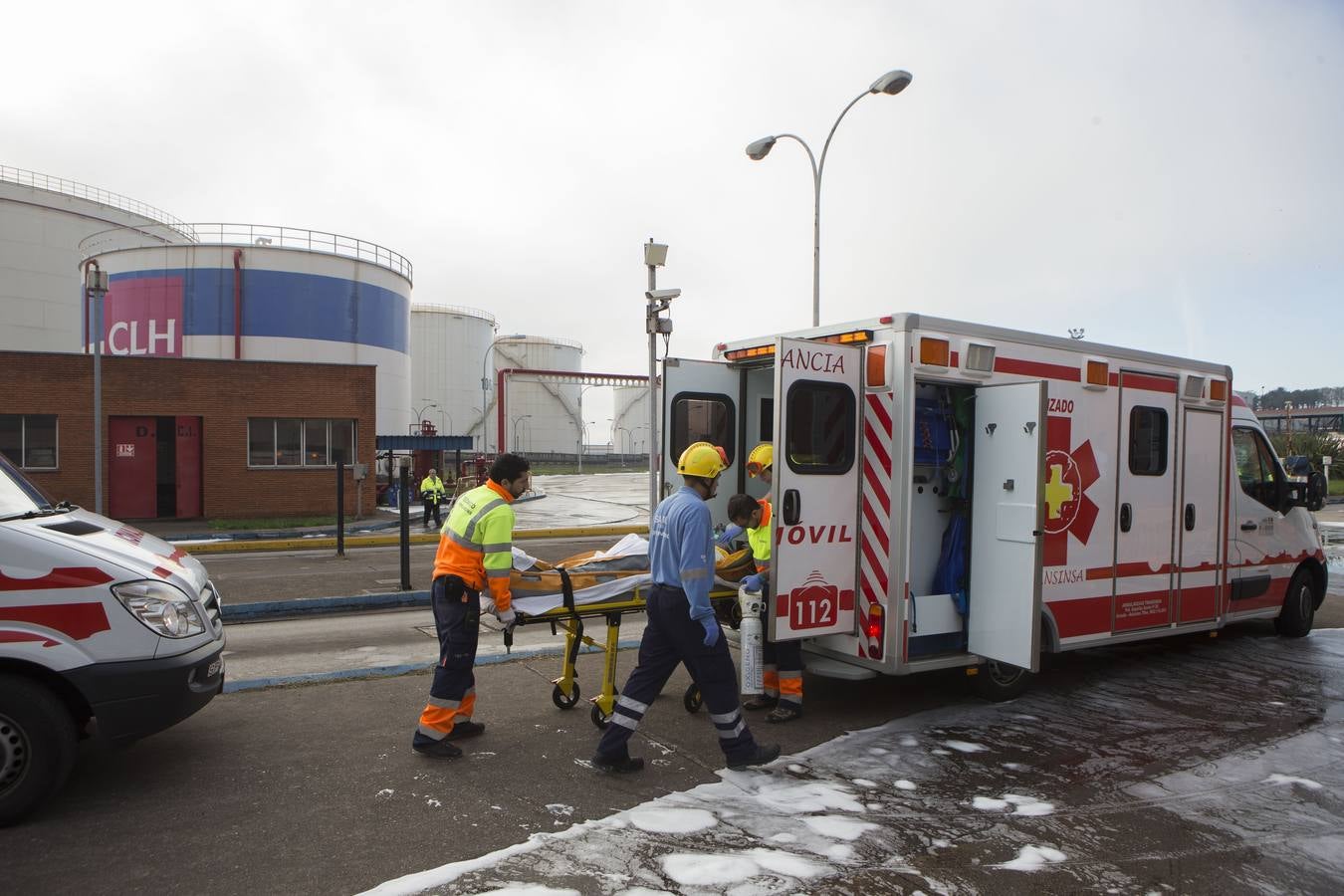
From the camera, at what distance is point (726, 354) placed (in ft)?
24.3

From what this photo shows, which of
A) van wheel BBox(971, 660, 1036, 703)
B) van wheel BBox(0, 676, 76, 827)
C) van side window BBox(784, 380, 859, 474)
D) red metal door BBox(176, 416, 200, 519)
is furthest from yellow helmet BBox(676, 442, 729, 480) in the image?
red metal door BBox(176, 416, 200, 519)

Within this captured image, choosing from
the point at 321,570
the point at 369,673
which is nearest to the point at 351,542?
the point at 321,570

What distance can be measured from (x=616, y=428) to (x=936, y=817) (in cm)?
8417

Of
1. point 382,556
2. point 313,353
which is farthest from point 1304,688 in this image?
point 313,353

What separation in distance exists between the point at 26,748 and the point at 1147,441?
7802mm

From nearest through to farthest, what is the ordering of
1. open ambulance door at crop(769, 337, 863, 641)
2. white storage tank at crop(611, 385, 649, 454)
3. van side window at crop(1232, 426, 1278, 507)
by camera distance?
open ambulance door at crop(769, 337, 863, 641) → van side window at crop(1232, 426, 1278, 507) → white storage tank at crop(611, 385, 649, 454)

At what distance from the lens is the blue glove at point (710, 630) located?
4.90 m

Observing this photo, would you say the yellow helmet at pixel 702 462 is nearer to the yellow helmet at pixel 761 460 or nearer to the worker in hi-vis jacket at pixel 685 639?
the worker in hi-vis jacket at pixel 685 639

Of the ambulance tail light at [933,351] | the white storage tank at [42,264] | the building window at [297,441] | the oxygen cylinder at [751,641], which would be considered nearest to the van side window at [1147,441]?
the ambulance tail light at [933,351]

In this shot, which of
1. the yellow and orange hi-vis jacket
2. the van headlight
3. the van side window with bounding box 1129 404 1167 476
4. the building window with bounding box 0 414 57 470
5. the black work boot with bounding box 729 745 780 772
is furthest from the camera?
the building window with bounding box 0 414 57 470

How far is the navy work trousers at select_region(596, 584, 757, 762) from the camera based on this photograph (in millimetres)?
4934

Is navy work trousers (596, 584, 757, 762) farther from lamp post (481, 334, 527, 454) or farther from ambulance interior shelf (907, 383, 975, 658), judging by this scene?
lamp post (481, 334, 527, 454)

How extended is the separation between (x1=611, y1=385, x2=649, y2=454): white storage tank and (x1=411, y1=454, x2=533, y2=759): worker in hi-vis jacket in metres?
79.3

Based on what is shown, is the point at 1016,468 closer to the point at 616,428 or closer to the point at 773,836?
the point at 773,836
